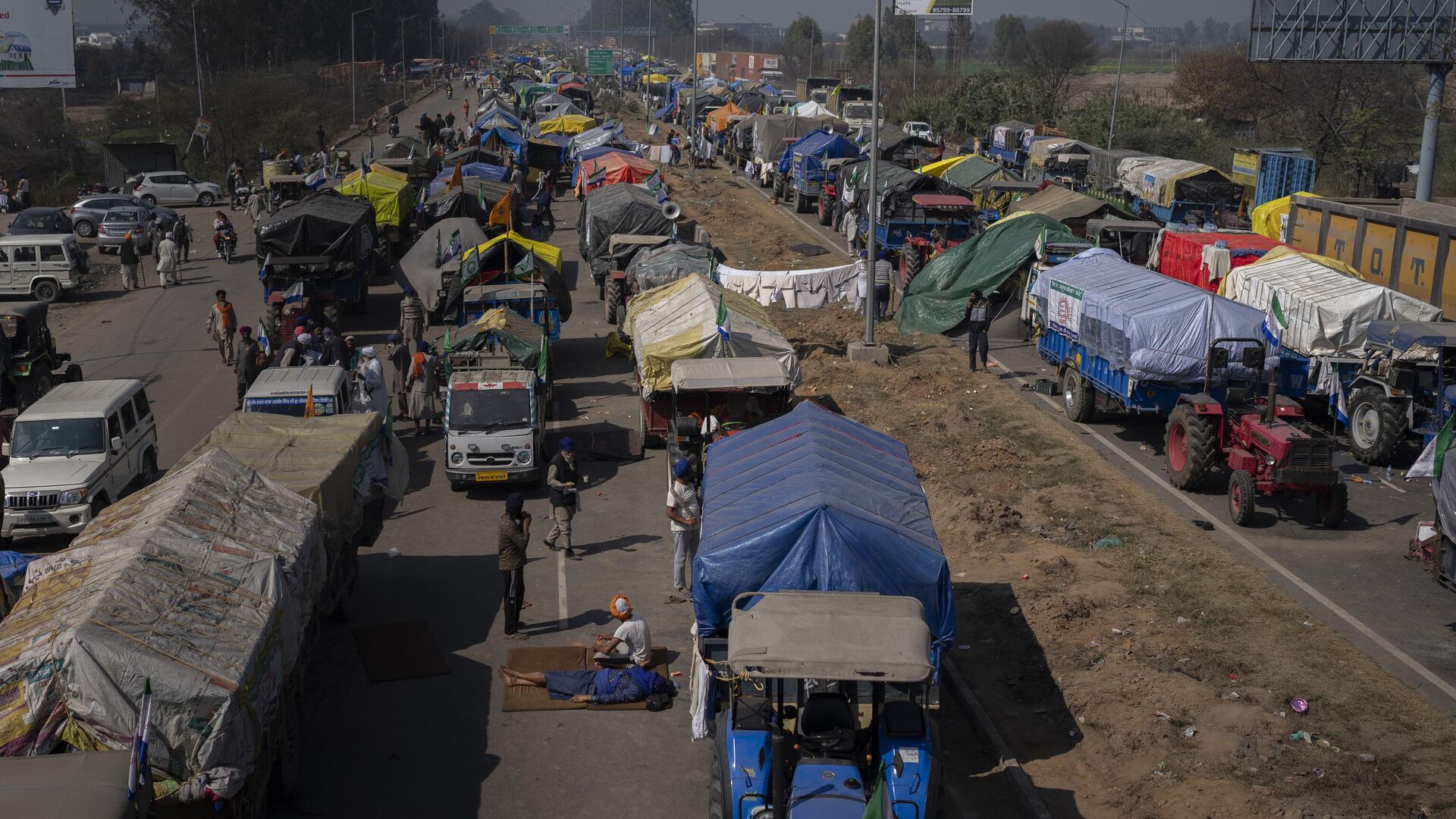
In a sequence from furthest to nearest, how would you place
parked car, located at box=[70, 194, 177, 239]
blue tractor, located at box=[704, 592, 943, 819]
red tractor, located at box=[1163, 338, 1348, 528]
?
parked car, located at box=[70, 194, 177, 239]
red tractor, located at box=[1163, 338, 1348, 528]
blue tractor, located at box=[704, 592, 943, 819]

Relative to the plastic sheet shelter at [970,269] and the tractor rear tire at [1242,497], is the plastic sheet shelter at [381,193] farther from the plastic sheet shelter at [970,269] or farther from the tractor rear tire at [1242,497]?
the tractor rear tire at [1242,497]

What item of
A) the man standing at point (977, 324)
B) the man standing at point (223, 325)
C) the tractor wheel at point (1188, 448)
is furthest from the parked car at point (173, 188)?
the tractor wheel at point (1188, 448)

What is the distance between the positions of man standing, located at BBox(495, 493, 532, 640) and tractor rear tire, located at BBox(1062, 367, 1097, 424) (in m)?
11.1

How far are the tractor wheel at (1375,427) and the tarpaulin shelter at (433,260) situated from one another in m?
18.2

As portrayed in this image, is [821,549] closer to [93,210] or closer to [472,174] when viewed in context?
[472,174]

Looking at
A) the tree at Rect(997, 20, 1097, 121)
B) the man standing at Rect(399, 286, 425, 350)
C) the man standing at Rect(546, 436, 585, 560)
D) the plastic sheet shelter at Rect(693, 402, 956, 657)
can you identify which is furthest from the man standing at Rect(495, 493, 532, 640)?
the tree at Rect(997, 20, 1097, 121)

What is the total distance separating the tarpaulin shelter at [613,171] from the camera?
4150 cm

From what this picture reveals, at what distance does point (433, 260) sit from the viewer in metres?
27.8

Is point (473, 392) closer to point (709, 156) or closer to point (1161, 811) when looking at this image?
point (1161, 811)

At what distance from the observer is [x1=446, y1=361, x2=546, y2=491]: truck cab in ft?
60.7

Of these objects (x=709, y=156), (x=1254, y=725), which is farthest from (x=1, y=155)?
(x=1254, y=725)

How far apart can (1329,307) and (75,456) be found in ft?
62.2

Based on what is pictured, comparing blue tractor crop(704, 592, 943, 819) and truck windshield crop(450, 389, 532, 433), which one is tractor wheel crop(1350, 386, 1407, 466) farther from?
truck windshield crop(450, 389, 532, 433)

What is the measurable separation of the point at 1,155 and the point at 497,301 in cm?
4360
